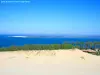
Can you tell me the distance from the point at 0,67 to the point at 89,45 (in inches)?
285

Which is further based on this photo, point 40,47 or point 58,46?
point 58,46

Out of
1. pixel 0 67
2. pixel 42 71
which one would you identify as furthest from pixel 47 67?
pixel 0 67

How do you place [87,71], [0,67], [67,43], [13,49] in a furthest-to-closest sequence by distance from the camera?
[67,43] < [13,49] < [0,67] < [87,71]

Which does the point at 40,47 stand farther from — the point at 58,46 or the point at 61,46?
the point at 61,46

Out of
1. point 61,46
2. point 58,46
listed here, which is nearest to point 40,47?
point 58,46

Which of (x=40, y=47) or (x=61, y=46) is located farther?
(x=61, y=46)

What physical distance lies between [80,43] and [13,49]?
4.49 meters

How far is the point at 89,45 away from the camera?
477 inches

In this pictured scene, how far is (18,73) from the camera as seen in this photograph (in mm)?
5570

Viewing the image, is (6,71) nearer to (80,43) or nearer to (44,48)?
(44,48)

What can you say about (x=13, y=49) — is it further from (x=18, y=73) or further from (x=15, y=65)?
(x=18, y=73)

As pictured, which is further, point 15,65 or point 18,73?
point 15,65

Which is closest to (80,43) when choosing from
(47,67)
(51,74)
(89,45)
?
(89,45)

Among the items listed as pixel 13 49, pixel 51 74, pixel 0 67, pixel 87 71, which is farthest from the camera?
pixel 13 49
